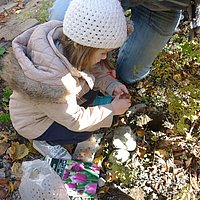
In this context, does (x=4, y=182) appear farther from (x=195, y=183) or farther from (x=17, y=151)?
(x=195, y=183)

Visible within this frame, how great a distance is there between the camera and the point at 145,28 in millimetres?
2643

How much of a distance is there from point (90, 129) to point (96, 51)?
1.79 ft

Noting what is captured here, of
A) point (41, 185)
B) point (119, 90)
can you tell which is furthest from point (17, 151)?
point (119, 90)

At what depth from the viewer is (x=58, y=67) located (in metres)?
2.09

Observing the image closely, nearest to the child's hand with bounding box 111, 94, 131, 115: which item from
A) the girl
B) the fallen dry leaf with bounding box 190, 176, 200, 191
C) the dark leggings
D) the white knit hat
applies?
the girl

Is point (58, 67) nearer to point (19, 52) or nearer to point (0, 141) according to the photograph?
point (19, 52)

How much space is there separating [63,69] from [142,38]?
2.62ft

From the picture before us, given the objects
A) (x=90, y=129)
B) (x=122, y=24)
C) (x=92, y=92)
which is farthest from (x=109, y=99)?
(x=122, y=24)

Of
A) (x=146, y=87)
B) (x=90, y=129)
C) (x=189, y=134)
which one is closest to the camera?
(x=90, y=129)

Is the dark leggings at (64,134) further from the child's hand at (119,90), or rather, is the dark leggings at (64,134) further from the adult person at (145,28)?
the adult person at (145,28)

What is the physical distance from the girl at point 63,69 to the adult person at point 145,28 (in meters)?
0.26

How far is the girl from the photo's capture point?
6.57 feet

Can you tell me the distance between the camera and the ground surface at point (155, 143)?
2490mm

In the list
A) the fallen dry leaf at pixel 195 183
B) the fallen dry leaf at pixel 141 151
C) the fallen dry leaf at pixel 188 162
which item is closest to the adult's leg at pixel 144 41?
the fallen dry leaf at pixel 141 151
